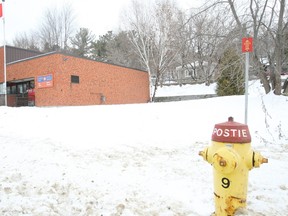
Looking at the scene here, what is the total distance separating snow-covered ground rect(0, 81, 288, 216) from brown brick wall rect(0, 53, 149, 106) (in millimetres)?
8730

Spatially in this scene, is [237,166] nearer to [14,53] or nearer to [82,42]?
[14,53]

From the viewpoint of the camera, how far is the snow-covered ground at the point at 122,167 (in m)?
3.21

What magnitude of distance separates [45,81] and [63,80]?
4.69ft

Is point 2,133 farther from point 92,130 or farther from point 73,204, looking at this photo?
point 73,204

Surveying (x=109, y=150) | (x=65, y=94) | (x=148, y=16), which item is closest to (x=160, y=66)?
(x=148, y=16)

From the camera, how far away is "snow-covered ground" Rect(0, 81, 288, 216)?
3209 millimetres

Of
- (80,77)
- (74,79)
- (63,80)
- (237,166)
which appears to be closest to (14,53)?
(80,77)

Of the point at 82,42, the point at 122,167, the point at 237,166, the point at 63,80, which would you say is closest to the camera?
the point at 237,166

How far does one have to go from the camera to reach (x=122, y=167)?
4.65 metres

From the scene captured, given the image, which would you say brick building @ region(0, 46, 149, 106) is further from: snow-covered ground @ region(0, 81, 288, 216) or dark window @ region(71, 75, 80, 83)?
snow-covered ground @ region(0, 81, 288, 216)

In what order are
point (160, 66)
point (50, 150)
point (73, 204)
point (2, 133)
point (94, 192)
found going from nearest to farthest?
1. point (73, 204)
2. point (94, 192)
3. point (50, 150)
4. point (2, 133)
5. point (160, 66)

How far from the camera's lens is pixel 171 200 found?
337 cm

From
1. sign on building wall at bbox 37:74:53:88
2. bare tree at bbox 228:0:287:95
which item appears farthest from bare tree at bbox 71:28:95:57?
bare tree at bbox 228:0:287:95

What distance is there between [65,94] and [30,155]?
1331cm
